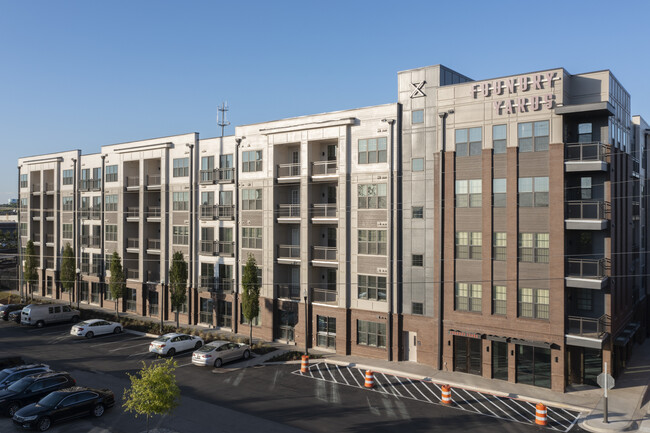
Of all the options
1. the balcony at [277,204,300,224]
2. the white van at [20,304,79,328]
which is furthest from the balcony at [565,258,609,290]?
the white van at [20,304,79,328]

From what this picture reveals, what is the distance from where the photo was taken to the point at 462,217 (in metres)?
30.6

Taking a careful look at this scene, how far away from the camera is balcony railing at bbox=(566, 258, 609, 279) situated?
27156 mm

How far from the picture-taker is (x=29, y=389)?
24016mm

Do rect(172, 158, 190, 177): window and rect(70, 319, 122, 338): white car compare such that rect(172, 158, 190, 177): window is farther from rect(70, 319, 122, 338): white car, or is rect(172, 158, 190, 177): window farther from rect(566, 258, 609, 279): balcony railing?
rect(566, 258, 609, 279): balcony railing

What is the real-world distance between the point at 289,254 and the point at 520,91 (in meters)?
20.0

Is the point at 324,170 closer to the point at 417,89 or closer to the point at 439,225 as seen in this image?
the point at 417,89

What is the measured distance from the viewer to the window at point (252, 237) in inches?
1560

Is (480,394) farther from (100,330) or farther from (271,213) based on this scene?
(100,330)

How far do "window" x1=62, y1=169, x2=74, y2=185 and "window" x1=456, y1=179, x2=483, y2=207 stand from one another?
4448cm

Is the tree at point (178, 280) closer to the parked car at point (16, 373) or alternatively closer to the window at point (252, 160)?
the window at point (252, 160)

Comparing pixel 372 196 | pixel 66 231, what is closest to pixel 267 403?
pixel 372 196

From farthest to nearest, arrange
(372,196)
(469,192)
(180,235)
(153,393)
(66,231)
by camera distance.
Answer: (66,231) → (180,235) → (372,196) → (469,192) → (153,393)

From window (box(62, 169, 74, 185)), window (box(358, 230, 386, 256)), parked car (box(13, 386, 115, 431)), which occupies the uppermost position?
window (box(62, 169, 74, 185))

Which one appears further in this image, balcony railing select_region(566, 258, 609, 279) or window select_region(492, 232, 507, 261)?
window select_region(492, 232, 507, 261)
